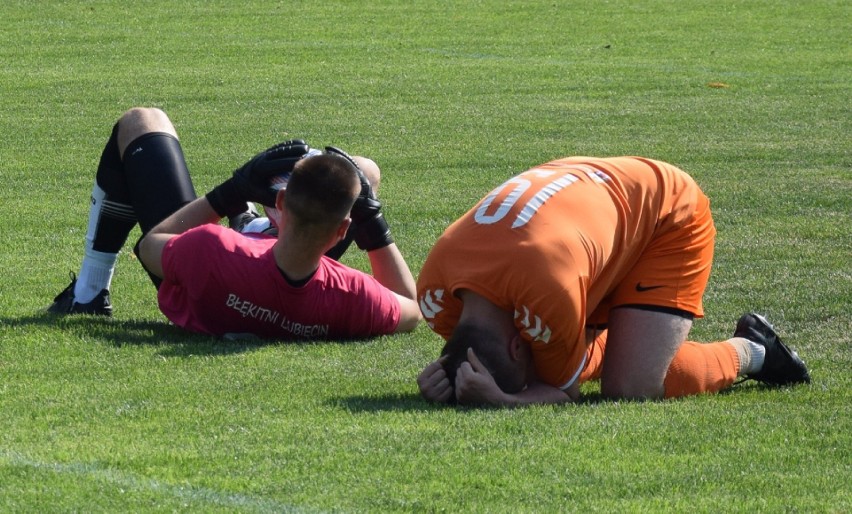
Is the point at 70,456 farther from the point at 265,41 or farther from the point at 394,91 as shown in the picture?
the point at 265,41

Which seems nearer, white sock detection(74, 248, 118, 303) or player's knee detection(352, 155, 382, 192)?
player's knee detection(352, 155, 382, 192)

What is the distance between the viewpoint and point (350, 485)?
14.1 feet

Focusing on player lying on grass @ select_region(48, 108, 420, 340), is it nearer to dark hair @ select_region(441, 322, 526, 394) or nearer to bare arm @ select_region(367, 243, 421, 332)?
bare arm @ select_region(367, 243, 421, 332)

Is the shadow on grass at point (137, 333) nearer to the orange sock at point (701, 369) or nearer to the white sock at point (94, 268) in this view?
the white sock at point (94, 268)

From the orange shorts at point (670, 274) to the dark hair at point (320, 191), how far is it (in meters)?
1.17

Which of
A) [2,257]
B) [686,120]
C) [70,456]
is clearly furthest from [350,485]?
[686,120]

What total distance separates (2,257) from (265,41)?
12955 millimetres

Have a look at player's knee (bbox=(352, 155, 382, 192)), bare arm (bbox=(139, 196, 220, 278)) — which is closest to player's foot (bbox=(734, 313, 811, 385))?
player's knee (bbox=(352, 155, 382, 192))

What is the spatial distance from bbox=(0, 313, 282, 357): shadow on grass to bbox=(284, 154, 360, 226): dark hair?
0.81 m

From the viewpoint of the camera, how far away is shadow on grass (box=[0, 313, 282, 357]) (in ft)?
20.6

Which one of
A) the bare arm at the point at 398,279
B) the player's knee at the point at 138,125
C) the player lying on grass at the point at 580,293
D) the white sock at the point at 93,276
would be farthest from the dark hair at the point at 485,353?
the white sock at the point at 93,276

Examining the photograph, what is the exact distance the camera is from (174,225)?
6.51 meters

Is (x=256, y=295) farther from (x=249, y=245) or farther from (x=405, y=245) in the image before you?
(x=405, y=245)

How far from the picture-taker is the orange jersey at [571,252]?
5.07 m
